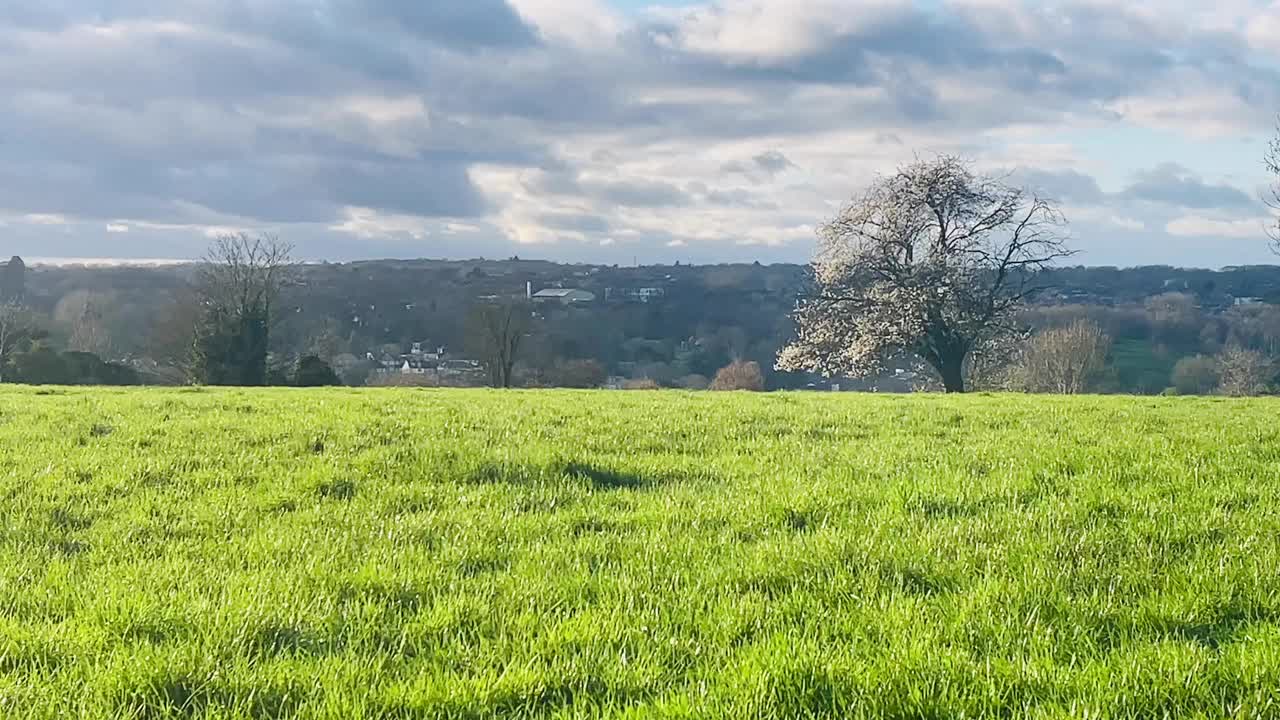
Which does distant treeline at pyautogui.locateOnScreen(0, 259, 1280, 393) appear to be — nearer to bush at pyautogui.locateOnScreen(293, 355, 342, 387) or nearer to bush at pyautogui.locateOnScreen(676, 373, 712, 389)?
bush at pyautogui.locateOnScreen(676, 373, 712, 389)

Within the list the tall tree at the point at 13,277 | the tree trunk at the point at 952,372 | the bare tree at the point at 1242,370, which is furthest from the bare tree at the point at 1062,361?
the tall tree at the point at 13,277

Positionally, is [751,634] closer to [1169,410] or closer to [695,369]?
[1169,410]

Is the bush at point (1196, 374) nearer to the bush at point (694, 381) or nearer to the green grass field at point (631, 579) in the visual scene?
the bush at point (694, 381)

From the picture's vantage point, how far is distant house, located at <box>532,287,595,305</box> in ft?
381

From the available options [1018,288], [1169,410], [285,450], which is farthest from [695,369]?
[285,450]

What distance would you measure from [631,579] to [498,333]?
68498mm

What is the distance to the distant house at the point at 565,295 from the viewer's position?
381 feet

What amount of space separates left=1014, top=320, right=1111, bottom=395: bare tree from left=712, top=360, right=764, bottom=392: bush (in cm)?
2151

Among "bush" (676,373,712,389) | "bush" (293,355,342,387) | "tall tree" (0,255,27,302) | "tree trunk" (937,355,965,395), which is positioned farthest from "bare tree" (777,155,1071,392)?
"tall tree" (0,255,27,302)

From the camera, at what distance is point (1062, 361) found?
7712cm

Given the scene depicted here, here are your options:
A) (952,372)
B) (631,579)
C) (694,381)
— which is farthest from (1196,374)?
(631,579)

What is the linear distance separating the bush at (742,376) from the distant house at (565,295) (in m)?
33.2

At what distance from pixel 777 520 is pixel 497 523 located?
7.33 feet

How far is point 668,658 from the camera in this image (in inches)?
181
